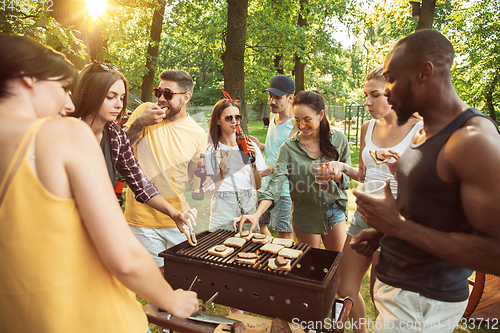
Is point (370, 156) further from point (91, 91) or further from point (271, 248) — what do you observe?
point (91, 91)

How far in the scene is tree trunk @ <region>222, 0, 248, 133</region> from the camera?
7.27 metres

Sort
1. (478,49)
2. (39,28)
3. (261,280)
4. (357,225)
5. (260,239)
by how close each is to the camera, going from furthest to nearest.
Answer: (478,49) → (39,28) → (357,225) → (260,239) → (261,280)

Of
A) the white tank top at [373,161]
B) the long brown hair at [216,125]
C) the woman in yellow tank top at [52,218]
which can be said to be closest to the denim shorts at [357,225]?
the white tank top at [373,161]

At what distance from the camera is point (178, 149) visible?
3445mm

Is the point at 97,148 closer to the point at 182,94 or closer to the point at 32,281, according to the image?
the point at 32,281

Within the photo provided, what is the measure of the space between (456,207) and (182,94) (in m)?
3.03

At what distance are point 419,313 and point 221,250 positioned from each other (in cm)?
131

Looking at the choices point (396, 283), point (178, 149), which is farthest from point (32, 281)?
point (178, 149)

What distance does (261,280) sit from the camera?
6.53ft

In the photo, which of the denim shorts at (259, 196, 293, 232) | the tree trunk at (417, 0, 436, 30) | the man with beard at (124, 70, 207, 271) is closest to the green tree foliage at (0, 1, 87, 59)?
the man with beard at (124, 70, 207, 271)

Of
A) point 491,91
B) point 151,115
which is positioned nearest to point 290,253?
point 151,115

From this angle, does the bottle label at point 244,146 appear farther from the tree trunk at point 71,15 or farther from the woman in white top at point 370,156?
the tree trunk at point 71,15

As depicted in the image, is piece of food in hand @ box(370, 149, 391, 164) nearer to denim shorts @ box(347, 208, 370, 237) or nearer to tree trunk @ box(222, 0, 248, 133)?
denim shorts @ box(347, 208, 370, 237)

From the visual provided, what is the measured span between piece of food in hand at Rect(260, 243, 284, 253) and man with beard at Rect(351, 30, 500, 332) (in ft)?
2.67
